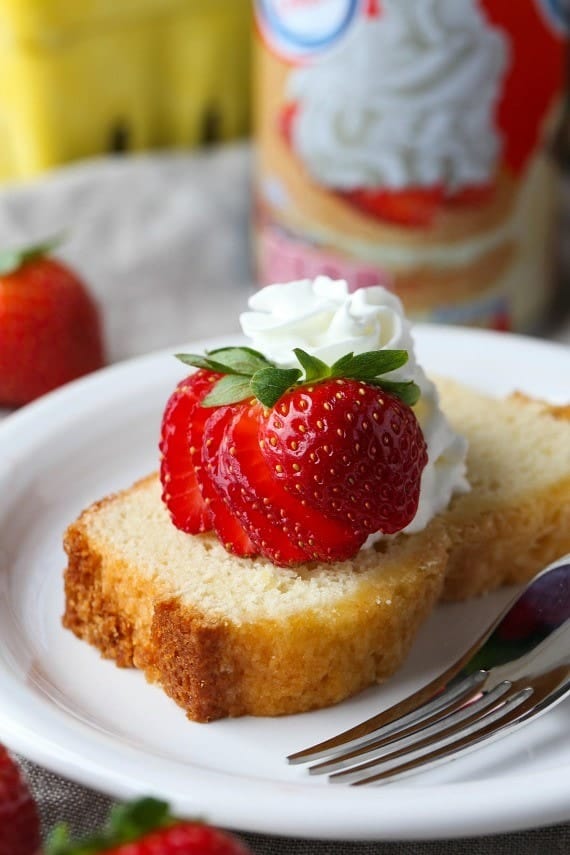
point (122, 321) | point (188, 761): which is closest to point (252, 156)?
point (122, 321)

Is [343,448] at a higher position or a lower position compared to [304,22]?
lower

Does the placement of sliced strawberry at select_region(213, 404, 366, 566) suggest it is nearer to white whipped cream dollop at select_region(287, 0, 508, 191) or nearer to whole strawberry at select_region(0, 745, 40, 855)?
whole strawberry at select_region(0, 745, 40, 855)

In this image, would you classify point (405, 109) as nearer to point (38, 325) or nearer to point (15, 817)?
point (38, 325)

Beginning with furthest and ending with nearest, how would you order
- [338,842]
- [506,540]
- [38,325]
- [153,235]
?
[153,235] → [38,325] → [506,540] → [338,842]

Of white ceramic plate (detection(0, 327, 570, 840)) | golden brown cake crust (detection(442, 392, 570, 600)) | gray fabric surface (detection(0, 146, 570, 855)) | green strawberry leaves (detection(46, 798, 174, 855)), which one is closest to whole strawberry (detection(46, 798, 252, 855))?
green strawberry leaves (detection(46, 798, 174, 855))

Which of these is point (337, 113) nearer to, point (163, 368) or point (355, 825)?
point (163, 368)

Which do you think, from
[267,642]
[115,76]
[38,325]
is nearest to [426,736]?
[267,642]
